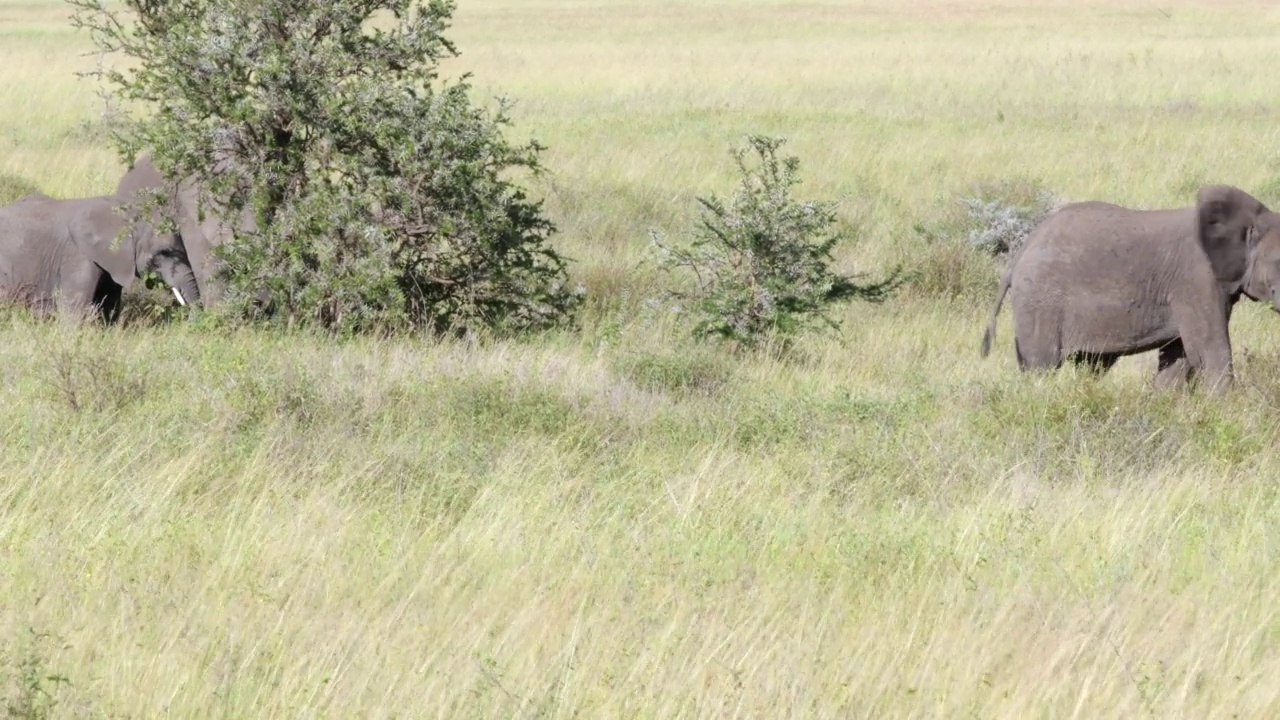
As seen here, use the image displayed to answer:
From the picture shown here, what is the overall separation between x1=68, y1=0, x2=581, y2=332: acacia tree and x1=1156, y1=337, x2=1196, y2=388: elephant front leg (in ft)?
12.5

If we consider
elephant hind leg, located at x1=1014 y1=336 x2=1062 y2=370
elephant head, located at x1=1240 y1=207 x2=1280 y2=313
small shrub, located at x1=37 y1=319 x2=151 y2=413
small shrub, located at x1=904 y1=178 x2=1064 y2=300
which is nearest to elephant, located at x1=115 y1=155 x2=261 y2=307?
small shrub, located at x1=37 y1=319 x2=151 y2=413

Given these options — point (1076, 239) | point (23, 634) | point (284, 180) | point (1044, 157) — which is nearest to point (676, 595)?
point (23, 634)

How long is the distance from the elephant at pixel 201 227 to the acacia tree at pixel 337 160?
0.39 feet

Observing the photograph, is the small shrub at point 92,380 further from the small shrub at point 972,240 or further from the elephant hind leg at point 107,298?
the small shrub at point 972,240

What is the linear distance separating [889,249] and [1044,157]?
5921mm

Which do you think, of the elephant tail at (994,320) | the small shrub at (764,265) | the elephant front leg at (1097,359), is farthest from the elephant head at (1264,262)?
the small shrub at (764,265)

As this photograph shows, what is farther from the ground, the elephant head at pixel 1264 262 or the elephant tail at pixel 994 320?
the elephant head at pixel 1264 262

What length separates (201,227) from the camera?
1113 centimetres

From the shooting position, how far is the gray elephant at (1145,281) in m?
9.17

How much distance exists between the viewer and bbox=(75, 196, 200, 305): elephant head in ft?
37.4

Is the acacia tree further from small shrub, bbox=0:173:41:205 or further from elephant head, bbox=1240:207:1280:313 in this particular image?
small shrub, bbox=0:173:41:205

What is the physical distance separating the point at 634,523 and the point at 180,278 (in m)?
6.17

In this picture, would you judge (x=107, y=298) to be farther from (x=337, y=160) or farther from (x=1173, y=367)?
(x=1173, y=367)

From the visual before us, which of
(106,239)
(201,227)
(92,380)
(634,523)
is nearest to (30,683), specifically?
(634,523)
